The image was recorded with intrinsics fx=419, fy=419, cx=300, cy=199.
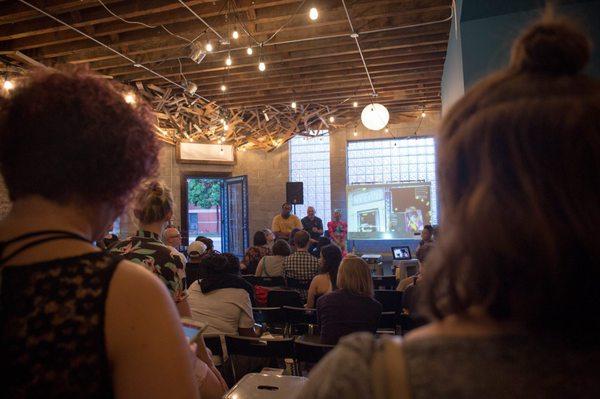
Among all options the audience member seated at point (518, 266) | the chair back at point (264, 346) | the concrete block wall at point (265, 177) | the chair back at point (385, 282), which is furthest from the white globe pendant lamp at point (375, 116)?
the audience member seated at point (518, 266)

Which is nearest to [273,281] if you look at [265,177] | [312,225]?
[312,225]

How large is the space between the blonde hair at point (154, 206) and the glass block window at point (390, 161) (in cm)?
830

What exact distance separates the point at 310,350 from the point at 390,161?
818 centimetres

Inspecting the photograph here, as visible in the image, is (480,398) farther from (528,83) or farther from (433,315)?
(528,83)

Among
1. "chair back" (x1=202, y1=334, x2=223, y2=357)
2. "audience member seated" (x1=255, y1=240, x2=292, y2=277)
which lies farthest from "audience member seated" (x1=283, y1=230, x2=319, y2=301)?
"chair back" (x1=202, y1=334, x2=223, y2=357)

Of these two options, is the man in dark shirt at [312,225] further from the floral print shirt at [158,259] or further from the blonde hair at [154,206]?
the floral print shirt at [158,259]

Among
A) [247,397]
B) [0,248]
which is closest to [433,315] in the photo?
[0,248]

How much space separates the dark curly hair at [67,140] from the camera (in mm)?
790

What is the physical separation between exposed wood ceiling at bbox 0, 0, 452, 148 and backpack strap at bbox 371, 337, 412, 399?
189 inches

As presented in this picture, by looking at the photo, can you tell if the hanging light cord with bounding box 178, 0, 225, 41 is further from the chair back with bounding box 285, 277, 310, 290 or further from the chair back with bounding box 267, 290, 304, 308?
the chair back with bounding box 267, 290, 304, 308

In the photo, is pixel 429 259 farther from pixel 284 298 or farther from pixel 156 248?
pixel 284 298

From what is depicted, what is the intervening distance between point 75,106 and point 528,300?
2.73 ft

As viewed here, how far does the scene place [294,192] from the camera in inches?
388

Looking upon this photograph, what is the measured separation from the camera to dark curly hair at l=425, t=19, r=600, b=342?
1.61 feet
